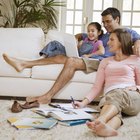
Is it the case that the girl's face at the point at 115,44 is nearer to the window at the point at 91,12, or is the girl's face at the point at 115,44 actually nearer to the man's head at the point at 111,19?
the man's head at the point at 111,19

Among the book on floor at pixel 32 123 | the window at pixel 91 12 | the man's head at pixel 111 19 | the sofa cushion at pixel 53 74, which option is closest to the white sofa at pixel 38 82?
the sofa cushion at pixel 53 74

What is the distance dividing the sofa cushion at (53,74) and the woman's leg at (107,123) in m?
0.68

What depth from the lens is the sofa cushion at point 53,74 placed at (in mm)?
2600

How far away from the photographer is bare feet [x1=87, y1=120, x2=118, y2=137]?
1.67 meters

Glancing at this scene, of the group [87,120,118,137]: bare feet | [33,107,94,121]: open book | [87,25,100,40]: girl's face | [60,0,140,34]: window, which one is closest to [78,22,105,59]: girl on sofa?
[87,25,100,40]: girl's face

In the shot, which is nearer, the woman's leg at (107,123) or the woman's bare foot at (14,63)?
the woman's leg at (107,123)

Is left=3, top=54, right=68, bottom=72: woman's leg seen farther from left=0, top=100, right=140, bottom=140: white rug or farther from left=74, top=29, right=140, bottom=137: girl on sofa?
left=0, top=100, right=140, bottom=140: white rug

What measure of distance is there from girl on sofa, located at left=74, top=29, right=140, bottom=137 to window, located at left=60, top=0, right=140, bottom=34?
2.11 m

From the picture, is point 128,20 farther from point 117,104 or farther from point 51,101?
point 117,104

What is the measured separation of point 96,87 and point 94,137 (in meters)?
0.74

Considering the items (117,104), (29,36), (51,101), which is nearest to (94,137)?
(117,104)

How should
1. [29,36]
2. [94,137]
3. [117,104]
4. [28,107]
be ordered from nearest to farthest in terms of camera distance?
[94,137], [117,104], [28,107], [29,36]

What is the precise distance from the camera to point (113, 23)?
2.82 metres

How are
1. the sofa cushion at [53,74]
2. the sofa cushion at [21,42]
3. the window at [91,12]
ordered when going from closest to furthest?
the sofa cushion at [53,74] → the sofa cushion at [21,42] → the window at [91,12]
